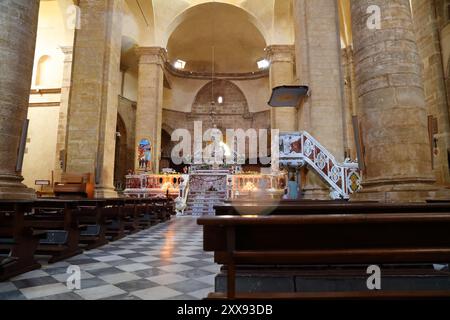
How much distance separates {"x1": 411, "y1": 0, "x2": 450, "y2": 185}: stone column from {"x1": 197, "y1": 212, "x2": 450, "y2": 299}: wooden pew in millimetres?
7439

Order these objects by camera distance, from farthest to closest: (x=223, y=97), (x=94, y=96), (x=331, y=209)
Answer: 1. (x=223, y=97)
2. (x=94, y=96)
3. (x=331, y=209)

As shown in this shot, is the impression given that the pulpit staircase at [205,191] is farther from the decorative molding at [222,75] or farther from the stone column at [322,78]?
the decorative molding at [222,75]

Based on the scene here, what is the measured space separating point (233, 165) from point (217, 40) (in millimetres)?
11388

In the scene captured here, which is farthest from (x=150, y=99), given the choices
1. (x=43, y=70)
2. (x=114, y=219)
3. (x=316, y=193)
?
(x=114, y=219)

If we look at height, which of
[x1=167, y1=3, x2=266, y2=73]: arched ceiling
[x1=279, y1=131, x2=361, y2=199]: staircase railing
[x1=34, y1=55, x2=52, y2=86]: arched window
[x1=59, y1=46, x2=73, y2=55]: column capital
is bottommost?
[x1=279, y1=131, x2=361, y2=199]: staircase railing

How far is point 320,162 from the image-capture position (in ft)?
29.5

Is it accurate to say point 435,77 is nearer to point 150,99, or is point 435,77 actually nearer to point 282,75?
point 282,75

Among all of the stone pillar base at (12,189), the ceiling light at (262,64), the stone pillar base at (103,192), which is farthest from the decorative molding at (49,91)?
the ceiling light at (262,64)

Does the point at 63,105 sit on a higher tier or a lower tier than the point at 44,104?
lower

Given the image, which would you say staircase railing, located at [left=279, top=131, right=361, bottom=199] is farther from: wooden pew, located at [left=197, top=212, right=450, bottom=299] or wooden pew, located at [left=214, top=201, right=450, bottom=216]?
wooden pew, located at [left=197, top=212, right=450, bottom=299]

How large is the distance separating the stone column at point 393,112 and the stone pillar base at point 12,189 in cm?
596

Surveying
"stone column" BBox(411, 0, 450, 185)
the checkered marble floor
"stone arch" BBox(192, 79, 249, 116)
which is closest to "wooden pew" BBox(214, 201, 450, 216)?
the checkered marble floor

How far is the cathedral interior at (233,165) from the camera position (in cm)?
202

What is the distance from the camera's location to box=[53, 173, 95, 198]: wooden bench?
8.70m
